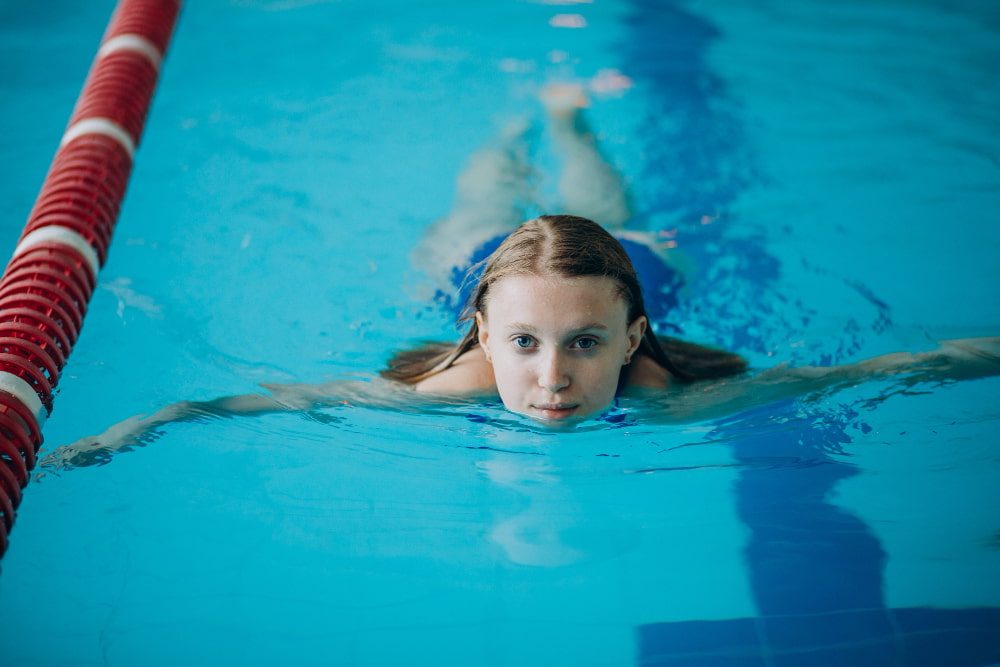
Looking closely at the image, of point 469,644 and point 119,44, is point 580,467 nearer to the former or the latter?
point 469,644

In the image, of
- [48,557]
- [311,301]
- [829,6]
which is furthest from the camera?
[829,6]

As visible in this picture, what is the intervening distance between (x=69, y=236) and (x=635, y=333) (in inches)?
73.1

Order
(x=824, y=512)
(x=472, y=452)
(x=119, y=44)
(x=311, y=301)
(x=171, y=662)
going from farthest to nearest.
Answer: (x=119, y=44) < (x=311, y=301) < (x=472, y=452) < (x=824, y=512) < (x=171, y=662)

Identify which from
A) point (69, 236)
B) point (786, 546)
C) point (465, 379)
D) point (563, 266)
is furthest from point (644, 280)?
point (69, 236)

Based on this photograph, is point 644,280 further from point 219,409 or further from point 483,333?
point 219,409

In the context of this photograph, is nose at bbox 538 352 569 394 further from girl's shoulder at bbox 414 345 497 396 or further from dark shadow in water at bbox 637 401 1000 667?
dark shadow in water at bbox 637 401 1000 667

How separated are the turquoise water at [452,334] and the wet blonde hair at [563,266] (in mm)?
242

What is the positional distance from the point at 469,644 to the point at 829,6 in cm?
498

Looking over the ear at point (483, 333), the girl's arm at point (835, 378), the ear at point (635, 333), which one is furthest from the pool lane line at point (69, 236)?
the girl's arm at point (835, 378)

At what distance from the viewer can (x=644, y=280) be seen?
347cm

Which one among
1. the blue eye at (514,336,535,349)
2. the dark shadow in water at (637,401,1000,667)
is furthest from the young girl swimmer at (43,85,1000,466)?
the dark shadow in water at (637,401,1000,667)

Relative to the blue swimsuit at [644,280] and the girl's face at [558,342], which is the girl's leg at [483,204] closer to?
the blue swimsuit at [644,280]

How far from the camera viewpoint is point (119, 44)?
13.7 feet

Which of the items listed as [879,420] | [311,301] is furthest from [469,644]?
[311,301]
